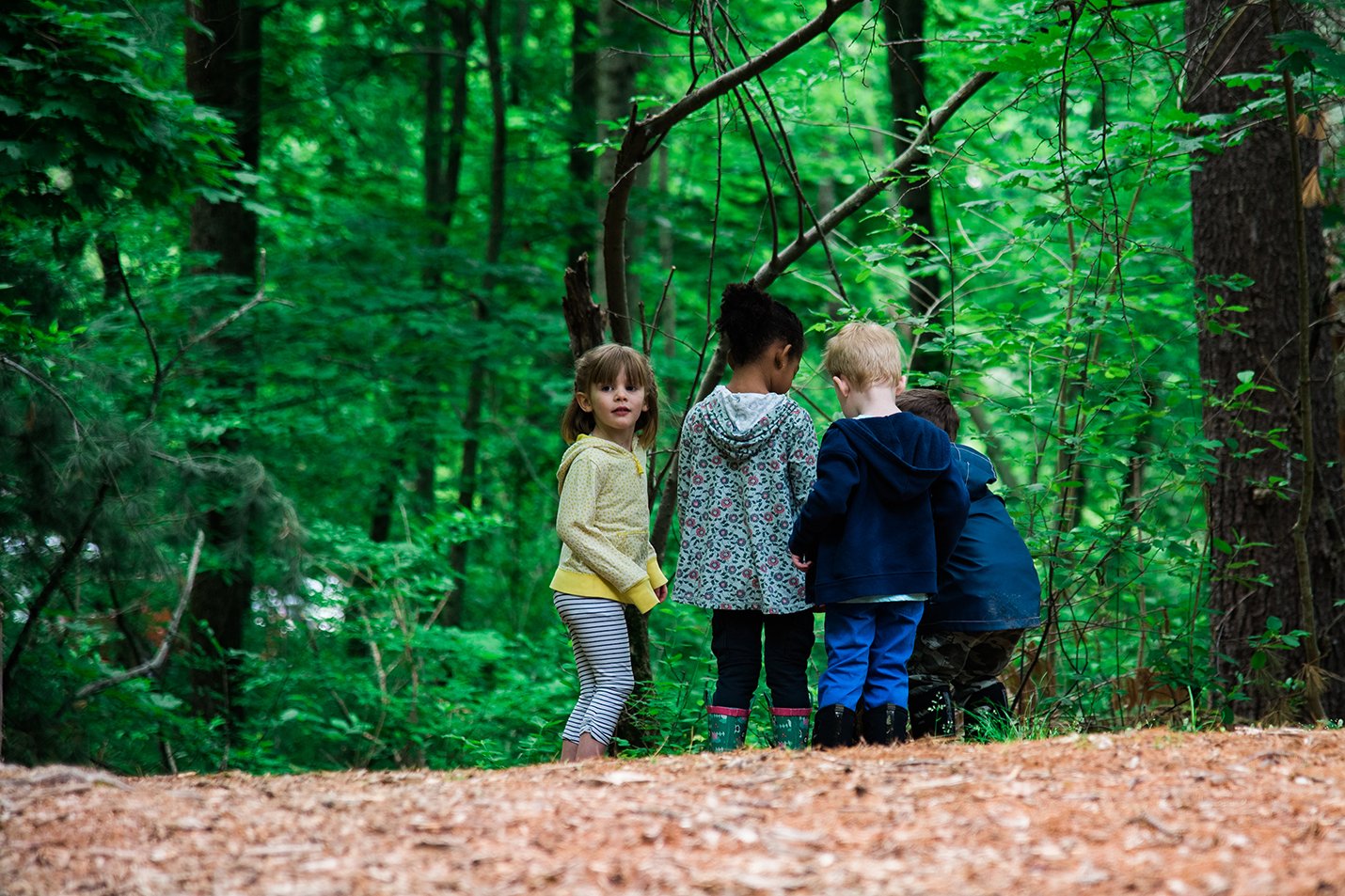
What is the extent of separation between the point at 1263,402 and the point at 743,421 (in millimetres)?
3472

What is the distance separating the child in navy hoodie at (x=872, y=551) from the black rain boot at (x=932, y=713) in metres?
0.39

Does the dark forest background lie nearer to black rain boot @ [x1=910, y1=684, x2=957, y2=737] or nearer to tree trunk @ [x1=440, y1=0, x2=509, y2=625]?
tree trunk @ [x1=440, y1=0, x2=509, y2=625]

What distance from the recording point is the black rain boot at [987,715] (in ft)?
13.8

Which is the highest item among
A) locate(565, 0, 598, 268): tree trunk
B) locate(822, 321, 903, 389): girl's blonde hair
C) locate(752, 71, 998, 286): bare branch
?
locate(565, 0, 598, 268): tree trunk

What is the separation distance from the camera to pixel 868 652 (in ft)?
12.9

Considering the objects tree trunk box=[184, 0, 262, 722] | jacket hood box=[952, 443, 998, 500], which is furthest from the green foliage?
jacket hood box=[952, 443, 998, 500]

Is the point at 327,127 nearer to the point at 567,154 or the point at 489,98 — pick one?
the point at 567,154

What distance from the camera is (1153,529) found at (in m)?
5.03

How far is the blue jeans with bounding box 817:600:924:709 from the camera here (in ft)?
12.7

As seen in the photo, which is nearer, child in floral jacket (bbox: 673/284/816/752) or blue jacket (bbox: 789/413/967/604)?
blue jacket (bbox: 789/413/967/604)

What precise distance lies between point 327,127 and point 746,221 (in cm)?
520

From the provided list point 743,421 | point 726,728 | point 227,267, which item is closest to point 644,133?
point 743,421

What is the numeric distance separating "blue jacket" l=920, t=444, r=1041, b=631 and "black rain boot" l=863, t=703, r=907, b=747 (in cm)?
51

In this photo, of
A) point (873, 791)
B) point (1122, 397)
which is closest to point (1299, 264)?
point (1122, 397)
